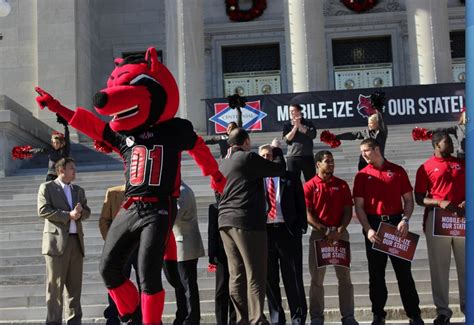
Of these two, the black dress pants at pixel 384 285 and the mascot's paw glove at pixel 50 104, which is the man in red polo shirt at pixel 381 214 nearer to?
the black dress pants at pixel 384 285

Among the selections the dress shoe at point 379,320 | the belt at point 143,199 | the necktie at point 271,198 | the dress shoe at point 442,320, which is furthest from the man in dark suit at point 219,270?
the dress shoe at point 442,320

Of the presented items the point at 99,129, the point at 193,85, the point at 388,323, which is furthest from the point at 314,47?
the point at 99,129

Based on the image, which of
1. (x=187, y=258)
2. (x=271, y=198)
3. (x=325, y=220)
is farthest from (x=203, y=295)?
(x=325, y=220)

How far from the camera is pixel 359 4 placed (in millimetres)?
28094

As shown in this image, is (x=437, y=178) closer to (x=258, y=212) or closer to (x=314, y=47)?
(x=258, y=212)

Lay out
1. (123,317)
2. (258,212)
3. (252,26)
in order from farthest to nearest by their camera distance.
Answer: (252,26) < (258,212) < (123,317)

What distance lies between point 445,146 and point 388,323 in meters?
2.06

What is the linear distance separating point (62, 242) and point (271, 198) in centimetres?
241

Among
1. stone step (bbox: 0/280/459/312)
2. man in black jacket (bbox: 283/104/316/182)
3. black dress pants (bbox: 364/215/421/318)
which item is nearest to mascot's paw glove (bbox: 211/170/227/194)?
black dress pants (bbox: 364/215/421/318)

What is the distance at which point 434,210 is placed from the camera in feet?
27.5

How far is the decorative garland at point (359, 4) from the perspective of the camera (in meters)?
28.0

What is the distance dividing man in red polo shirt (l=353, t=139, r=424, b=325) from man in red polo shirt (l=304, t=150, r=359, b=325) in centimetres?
19

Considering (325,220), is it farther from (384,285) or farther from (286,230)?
(384,285)

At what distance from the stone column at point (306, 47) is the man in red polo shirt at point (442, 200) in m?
13.7
